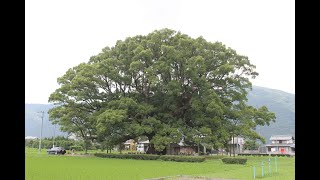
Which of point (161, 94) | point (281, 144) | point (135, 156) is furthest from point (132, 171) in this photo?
point (281, 144)

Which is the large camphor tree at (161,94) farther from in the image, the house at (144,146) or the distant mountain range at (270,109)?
the distant mountain range at (270,109)

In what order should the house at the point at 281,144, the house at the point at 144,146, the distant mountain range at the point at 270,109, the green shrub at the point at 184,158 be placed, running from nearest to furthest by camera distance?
the green shrub at the point at 184,158
the house at the point at 281,144
the house at the point at 144,146
the distant mountain range at the point at 270,109

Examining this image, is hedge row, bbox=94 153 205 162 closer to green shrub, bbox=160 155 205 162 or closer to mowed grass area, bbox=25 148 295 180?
green shrub, bbox=160 155 205 162

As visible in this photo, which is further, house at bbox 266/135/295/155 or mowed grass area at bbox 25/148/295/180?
house at bbox 266/135/295/155

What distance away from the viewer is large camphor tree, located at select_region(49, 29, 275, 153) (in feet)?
83.7

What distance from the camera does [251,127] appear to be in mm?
26719

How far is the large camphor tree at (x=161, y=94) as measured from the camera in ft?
83.7

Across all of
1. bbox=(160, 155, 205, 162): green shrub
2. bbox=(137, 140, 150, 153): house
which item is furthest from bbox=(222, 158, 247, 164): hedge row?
bbox=(137, 140, 150, 153): house

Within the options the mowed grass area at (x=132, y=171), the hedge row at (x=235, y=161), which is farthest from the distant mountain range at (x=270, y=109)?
the mowed grass area at (x=132, y=171)

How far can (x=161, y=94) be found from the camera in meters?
28.1

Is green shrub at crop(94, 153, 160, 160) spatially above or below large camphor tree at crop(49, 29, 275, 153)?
below

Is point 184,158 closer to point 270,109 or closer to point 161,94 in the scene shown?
point 161,94
